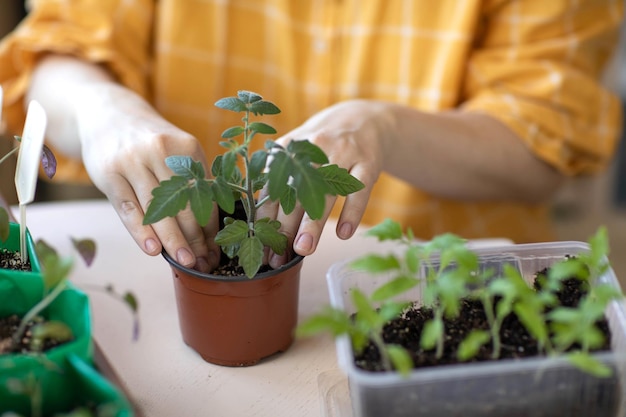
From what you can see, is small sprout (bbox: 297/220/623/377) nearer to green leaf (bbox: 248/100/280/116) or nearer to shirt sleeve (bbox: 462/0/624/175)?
green leaf (bbox: 248/100/280/116)

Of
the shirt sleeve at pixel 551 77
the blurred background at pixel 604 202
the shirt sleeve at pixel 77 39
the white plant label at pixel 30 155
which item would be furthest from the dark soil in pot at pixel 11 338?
the blurred background at pixel 604 202

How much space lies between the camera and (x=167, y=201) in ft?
2.06

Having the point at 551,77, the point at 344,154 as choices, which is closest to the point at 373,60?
the point at 551,77

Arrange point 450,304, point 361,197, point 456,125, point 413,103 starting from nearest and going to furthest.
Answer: point 450,304, point 361,197, point 456,125, point 413,103

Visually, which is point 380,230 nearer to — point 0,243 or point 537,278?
point 537,278

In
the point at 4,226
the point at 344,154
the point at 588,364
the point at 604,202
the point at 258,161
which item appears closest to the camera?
the point at 588,364

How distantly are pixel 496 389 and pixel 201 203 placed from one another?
0.29 m

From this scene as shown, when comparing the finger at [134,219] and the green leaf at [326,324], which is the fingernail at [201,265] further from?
the green leaf at [326,324]

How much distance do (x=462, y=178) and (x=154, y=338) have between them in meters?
0.62

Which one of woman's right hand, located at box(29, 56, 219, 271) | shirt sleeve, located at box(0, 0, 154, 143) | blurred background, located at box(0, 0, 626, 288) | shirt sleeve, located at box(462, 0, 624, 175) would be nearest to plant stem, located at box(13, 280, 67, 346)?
woman's right hand, located at box(29, 56, 219, 271)

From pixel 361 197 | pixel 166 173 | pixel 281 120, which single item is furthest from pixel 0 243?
pixel 281 120

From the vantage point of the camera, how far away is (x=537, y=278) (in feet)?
2.30

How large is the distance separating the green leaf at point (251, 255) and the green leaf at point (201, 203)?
2.7 inches

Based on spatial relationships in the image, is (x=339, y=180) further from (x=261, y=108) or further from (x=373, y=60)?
(x=373, y=60)
